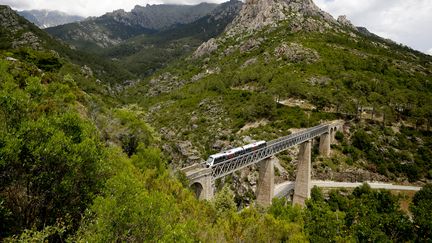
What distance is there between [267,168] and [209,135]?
30604mm

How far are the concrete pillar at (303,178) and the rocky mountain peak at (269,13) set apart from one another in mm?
106199

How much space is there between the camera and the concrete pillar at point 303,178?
5291 centimetres

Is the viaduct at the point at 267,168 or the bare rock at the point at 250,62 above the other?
the bare rock at the point at 250,62

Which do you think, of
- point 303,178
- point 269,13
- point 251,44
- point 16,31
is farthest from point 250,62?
point 16,31

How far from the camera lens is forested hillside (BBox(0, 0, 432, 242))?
12663 millimetres

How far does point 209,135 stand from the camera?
73188mm

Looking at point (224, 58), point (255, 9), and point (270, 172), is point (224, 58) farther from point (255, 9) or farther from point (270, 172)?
point (270, 172)

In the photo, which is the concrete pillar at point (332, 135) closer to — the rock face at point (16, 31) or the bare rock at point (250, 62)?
the bare rock at point (250, 62)

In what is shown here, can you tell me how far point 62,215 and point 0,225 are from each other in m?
2.53

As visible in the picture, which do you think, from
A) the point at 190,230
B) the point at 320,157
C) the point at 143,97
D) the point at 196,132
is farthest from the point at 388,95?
the point at 143,97

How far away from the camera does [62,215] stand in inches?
547

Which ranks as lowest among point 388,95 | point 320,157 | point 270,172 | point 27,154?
point 320,157

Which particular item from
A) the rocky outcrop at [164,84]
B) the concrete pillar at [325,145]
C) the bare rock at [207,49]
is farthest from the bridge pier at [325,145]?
the bare rock at [207,49]

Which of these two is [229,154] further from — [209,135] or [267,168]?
[209,135]
